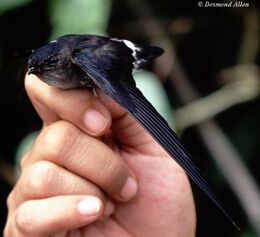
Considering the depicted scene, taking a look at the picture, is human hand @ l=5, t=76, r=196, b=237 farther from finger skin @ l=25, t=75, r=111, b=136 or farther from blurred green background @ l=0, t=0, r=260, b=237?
blurred green background @ l=0, t=0, r=260, b=237

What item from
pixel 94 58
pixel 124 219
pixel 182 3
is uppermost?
pixel 94 58

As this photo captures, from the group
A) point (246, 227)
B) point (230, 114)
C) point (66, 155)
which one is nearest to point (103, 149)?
point (66, 155)

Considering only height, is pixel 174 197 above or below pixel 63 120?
below

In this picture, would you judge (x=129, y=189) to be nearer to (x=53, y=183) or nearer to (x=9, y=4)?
(x=53, y=183)

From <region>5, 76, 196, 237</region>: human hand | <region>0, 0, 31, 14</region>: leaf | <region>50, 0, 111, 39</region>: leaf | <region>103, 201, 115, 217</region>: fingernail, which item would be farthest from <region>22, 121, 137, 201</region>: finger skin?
<region>0, 0, 31, 14</region>: leaf

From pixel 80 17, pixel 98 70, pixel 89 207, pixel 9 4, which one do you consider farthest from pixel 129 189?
pixel 9 4

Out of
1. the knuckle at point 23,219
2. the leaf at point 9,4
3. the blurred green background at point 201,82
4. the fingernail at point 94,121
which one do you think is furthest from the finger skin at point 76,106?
the blurred green background at point 201,82

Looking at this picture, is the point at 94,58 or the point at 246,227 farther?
the point at 246,227

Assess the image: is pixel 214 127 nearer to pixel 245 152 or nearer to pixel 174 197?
pixel 245 152
